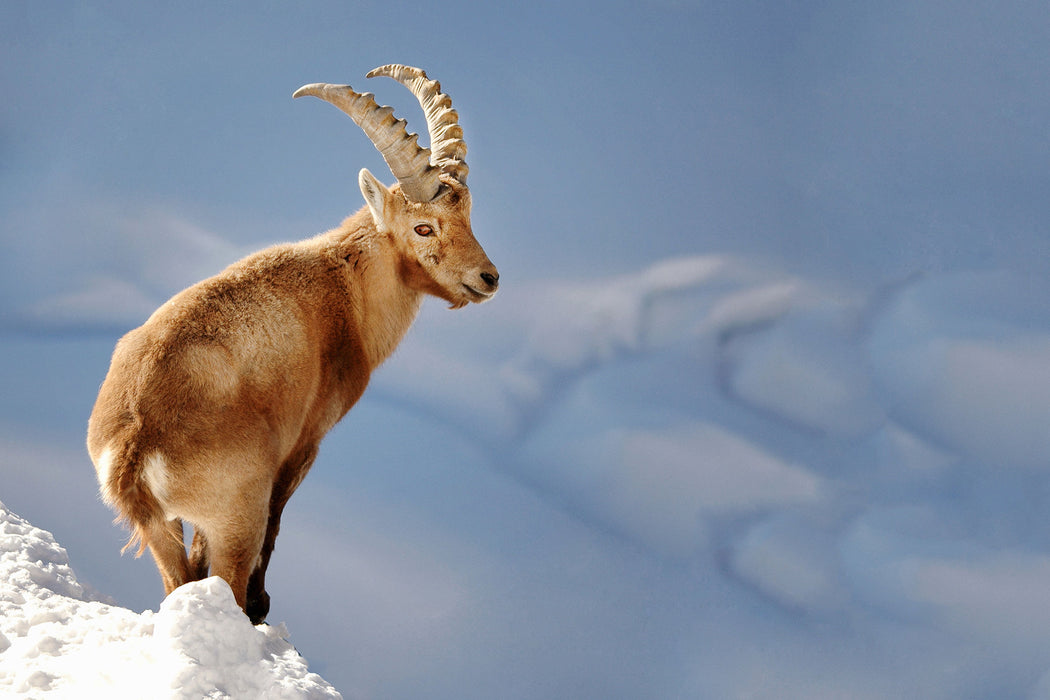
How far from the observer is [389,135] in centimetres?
860

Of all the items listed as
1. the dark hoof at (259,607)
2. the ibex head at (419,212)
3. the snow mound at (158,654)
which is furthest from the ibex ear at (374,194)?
the snow mound at (158,654)

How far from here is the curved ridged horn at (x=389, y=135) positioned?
8.55m

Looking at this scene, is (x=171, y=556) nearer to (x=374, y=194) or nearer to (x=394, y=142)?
(x=374, y=194)

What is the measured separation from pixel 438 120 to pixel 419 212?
4.64 ft

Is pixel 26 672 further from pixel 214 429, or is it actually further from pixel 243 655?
pixel 214 429

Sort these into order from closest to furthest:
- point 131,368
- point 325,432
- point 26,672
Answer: point 26,672
point 131,368
point 325,432

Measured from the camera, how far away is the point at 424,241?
8789 mm

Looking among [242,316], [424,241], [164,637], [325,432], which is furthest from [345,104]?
[164,637]

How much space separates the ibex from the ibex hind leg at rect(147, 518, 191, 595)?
1 cm

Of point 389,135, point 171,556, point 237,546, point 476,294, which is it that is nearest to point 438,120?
point 389,135

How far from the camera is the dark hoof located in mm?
7820

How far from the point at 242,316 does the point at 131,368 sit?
1036 mm

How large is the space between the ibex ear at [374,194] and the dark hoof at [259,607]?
11.5 feet

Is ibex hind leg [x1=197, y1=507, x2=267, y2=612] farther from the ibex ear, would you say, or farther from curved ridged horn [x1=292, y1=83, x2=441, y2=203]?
curved ridged horn [x1=292, y1=83, x2=441, y2=203]
